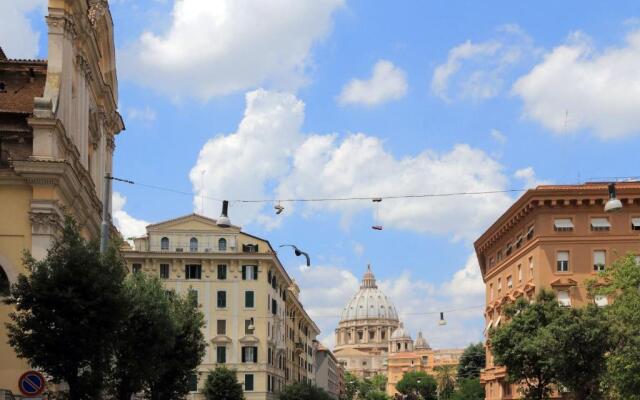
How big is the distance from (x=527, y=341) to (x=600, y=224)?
15935 mm

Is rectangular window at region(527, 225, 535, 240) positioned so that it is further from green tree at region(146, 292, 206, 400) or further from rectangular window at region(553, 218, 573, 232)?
green tree at region(146, 292, 206, 400)

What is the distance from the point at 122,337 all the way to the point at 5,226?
9608mm

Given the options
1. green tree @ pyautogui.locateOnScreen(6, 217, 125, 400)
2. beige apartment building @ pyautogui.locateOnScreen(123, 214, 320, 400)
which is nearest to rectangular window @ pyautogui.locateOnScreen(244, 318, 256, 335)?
beige apartment building @ pyautogui.locateOnScreen(123, 214, 320, 400)

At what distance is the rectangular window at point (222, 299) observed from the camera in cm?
8812

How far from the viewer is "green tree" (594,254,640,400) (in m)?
43.7

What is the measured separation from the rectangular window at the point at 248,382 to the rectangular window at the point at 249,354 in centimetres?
138

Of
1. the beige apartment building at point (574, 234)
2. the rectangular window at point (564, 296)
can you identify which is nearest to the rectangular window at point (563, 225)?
the beige apartment building at point (574, 234)

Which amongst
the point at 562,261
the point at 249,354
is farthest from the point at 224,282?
the point at 562,261

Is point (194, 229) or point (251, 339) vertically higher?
point (194, 229)

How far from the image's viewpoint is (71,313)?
96.1 feet

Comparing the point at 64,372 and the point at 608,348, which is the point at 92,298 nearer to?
the point at 64,372

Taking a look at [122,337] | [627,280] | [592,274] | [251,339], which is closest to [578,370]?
[627,280]

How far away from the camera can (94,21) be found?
49938 mm

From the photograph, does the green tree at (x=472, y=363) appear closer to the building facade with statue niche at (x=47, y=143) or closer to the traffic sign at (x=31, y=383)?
the building facade with statue niche at (x=47, y=143)
